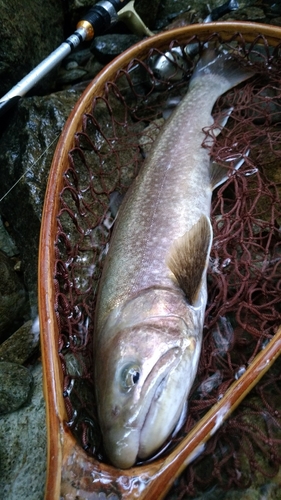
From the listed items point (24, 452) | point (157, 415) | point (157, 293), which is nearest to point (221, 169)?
point (157, 293)

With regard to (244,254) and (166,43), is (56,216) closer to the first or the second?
(244,254)

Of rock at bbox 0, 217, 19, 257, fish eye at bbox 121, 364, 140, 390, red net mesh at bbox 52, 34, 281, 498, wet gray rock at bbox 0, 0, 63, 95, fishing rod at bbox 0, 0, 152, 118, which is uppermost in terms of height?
wet gray rock at bbox 0, 0, 63, 95

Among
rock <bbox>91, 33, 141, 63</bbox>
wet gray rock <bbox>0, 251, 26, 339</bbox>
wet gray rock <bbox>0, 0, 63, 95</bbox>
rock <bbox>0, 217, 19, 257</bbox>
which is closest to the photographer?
wet gray rock <bbox>0, 251, 26, 339</bbox>

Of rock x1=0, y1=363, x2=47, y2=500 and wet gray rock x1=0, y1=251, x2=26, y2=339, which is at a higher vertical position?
wet gray rock x1=0, y1=251, x2=26, y2=339

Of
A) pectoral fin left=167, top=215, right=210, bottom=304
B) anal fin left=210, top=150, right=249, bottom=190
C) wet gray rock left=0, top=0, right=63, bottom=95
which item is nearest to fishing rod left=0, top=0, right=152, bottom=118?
wet gray rock left=0, top=0, right=63, bottom=95

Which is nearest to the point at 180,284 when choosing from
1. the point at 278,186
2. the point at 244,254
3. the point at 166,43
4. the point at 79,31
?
the point at 244,254

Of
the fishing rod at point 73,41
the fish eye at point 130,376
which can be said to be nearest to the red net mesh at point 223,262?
the fish eye at point 130,376

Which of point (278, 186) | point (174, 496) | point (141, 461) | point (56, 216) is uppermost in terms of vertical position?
point (56, 216)

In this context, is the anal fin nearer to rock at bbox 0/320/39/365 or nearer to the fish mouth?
the fish mouth
